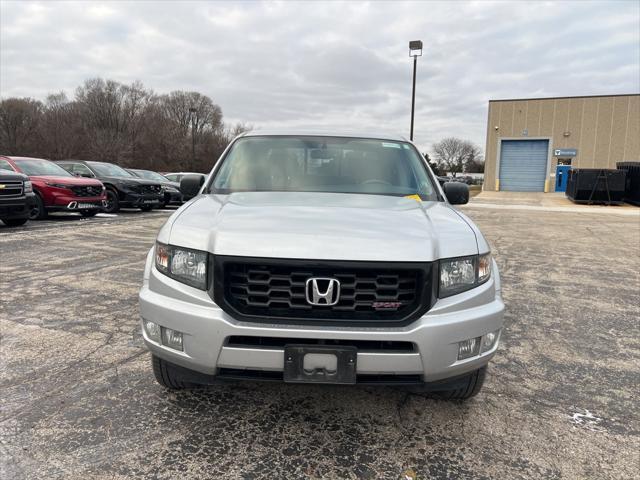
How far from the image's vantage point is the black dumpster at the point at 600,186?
2230cm

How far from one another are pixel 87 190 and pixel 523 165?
31294 millimetres

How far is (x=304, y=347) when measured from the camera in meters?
2.09

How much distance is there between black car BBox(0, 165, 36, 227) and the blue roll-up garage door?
106ft

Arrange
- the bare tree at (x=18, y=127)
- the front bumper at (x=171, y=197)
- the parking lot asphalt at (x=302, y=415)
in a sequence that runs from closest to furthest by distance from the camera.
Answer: the parking lot asphalt at (x=302, y=415) < the front bumper at (x=171, y=197) < the bare tree at (x=18, y=127)

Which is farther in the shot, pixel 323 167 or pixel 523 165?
pixel 523 165

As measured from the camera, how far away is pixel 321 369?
210cm

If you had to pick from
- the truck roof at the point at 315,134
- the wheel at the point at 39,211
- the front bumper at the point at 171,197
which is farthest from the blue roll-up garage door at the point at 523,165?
the truck roof at the point at 315,134

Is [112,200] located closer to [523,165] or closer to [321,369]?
[321,369]

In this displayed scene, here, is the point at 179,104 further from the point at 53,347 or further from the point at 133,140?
the point at 53,347

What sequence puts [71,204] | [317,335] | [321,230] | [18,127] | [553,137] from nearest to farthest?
[317,335] → [321,230] → [71,204] → [553,137] → [18,127]

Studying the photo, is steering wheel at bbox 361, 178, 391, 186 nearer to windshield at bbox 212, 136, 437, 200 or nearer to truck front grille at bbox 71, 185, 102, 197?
windshield at bbox 212, 136, 437, 200

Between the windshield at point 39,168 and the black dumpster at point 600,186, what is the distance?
22.8 metres

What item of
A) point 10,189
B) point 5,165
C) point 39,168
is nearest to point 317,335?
point 10,189

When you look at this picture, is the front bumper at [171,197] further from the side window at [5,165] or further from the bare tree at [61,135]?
the bare tree at [61,135]
